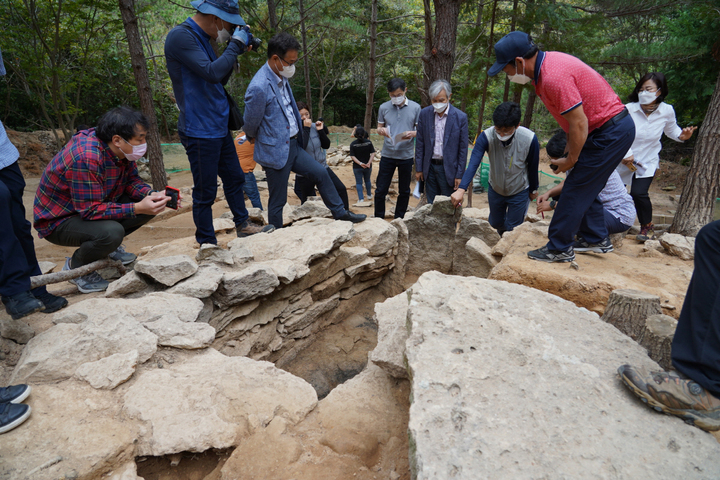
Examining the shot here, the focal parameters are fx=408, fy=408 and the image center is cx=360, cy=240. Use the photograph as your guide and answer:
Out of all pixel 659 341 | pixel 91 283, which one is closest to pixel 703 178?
pixel 659 341

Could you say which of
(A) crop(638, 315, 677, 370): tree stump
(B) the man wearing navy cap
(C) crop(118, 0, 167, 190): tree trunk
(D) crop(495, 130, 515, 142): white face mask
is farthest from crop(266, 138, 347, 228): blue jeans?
(C) crop(118, 0, 167, 190): tree trunk

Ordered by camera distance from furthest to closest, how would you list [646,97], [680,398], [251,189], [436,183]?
[251,189]
[436,183]
[646,97]
[680,398]

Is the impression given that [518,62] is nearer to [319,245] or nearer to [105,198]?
[319,245]

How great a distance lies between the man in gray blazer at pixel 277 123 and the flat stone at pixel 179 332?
5.12 feet

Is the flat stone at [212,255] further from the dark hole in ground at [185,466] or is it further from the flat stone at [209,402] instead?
the dark hole in ground at [185,466]

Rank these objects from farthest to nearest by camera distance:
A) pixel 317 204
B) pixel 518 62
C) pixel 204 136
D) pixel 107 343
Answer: pixel 317 204
pixel 204 136
pixel 518 62
pixel 107 343

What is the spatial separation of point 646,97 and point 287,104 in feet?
11.5

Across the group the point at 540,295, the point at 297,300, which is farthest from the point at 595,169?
the point at 297,300

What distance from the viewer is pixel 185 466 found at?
189 centimetres

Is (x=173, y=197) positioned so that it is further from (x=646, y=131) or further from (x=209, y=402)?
(x=646, y=131)

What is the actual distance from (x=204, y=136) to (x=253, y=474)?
2317 mm

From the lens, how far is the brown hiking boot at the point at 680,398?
152 centimetres

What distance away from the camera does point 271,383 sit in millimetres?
2205

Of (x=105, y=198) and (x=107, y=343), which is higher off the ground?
(x=105, y=198)
